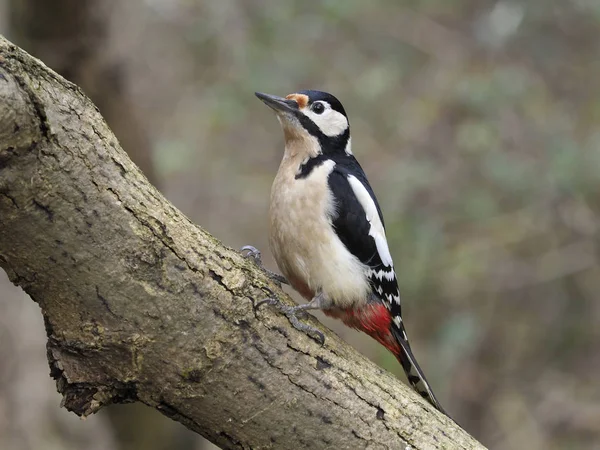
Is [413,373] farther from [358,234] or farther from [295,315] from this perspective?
[295,315]

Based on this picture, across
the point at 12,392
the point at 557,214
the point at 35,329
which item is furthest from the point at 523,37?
→ the point at 12,392

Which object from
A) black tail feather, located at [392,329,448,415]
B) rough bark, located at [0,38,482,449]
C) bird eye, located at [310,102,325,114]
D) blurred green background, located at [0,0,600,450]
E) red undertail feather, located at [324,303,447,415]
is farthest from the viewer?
blurred green background, located at [0,0,600,450]

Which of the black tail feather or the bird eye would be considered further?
the bird eye

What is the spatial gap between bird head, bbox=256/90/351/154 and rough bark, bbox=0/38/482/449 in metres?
1.19

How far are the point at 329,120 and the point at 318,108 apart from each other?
70 millimetres

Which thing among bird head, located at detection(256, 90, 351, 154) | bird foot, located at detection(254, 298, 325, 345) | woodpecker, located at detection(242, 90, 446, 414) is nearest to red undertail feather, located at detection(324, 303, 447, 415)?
woodpecker, located at detection(242, 90, 446, 414)

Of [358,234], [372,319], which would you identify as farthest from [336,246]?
[372,319]

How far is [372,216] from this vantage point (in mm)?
2979

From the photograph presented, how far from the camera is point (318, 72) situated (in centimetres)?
614

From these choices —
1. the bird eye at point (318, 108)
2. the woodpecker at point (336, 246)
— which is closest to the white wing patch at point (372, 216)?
the woodpecker at point (336, 246)

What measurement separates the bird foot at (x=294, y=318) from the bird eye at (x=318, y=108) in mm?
1311

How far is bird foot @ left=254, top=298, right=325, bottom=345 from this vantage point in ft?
6.65

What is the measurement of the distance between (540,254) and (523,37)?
174 cm

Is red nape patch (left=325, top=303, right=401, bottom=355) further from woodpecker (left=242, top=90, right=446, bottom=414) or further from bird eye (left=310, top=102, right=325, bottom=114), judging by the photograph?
bird eye (left=310, top=102, right=325, bottom=114)
